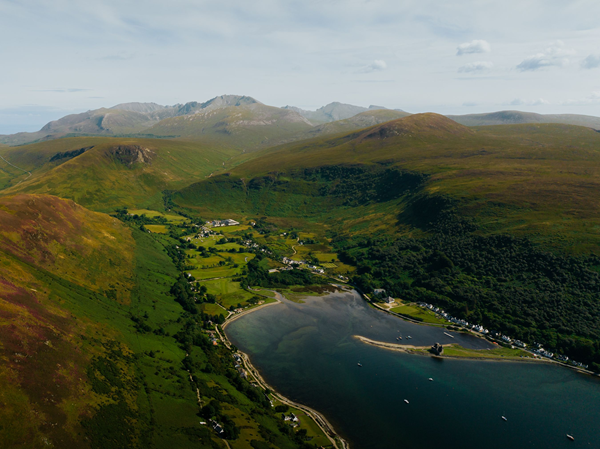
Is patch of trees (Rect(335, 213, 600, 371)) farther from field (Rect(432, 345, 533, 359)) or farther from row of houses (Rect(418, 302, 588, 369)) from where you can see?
field (Rect(432, 345, 533, 359))

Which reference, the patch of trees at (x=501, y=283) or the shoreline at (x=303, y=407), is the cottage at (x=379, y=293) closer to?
the patch of trees at (x=501, y=283)

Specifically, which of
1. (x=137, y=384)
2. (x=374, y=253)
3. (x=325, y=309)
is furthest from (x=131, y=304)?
(x=374, y=253)

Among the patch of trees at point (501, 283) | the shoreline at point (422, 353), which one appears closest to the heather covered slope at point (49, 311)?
the shoreline at point (422, 353)

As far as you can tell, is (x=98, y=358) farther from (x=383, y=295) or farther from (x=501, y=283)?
(x=501, y=283)

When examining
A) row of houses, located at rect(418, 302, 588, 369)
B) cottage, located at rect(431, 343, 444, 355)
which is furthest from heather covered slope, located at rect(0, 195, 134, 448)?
row of houses, located at rect(418, 302, 588, 369)

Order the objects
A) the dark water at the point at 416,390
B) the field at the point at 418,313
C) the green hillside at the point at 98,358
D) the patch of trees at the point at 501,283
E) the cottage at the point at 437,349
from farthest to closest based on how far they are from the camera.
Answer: the field at the point at 418,313
the patch of trees at the point at 501,283
the cottage at the point at 437,349
the dark water at the point at 416,390
the green hillside at the point at 98,358
